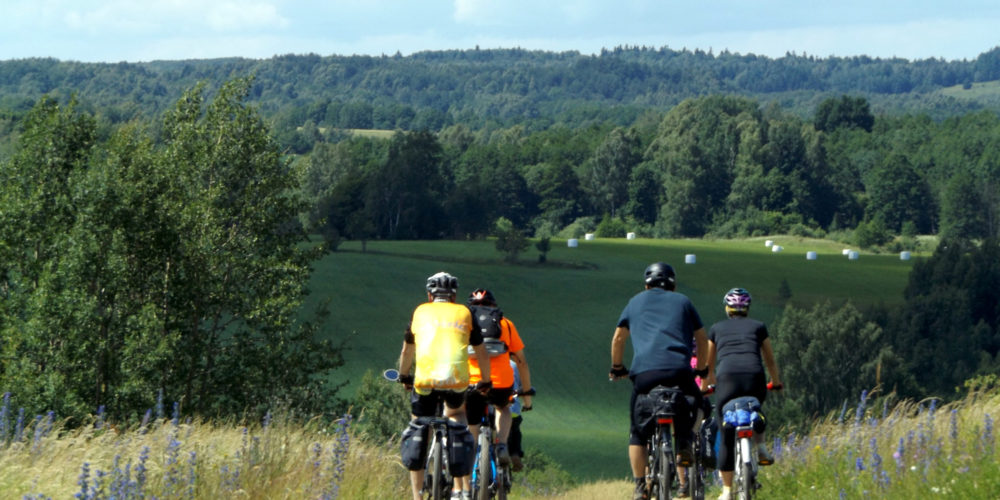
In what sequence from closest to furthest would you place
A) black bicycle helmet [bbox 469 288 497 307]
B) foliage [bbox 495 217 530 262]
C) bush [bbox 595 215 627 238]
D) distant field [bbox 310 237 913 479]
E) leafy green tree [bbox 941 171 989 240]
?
black bicycle helmet [bbox 469 288 497 307], distant field [bbox 310 237 913 479], foliage [bbox 495 217 530 262], bush [bbox 595 215 627 238], leafy green tree [bbox 941 171 989 240]

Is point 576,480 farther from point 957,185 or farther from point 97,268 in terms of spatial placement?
point 957,185

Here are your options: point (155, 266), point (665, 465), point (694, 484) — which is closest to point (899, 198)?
point (155, 266)

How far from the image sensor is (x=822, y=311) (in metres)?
75.9

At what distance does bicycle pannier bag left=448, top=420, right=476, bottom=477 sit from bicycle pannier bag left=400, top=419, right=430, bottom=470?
0.19 m

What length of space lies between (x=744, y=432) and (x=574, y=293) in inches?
3185

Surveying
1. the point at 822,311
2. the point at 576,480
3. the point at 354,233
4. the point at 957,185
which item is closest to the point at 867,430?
the point at 576,480

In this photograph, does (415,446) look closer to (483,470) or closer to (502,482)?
(483,470)

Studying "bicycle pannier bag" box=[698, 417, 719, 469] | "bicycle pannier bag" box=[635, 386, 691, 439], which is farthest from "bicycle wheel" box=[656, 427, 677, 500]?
"bicycle pannier bag" box=[698, 417, 719, 469]

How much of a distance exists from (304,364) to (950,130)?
17642 centimetres

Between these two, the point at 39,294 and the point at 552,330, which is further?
the point at 552,330

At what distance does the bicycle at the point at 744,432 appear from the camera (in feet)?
27.8

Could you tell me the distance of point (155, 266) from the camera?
35438 millimetres

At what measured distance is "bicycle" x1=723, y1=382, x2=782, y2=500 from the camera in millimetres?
8469

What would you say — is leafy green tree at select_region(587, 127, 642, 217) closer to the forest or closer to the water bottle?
the forest
